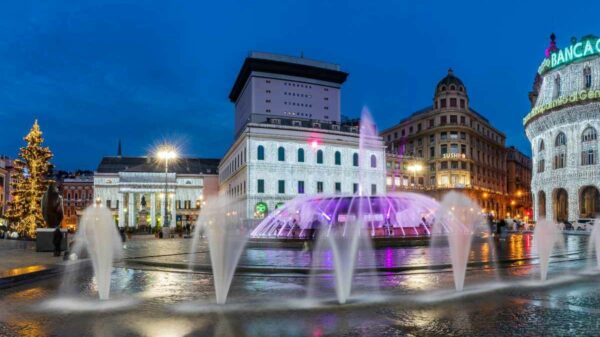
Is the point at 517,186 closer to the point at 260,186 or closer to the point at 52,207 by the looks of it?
the point at 260,186

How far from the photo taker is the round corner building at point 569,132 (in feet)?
168

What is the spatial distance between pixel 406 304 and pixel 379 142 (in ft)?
191

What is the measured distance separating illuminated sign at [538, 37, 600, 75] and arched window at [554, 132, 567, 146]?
25.5 feet

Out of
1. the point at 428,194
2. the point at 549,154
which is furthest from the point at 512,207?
the point at 549,154

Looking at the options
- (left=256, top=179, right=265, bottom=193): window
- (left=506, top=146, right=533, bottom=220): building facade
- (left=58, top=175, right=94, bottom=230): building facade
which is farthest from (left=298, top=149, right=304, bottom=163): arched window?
(left=58, top=175, right=94, bottom=230): building facade


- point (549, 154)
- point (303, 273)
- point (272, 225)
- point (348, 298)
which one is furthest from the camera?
point (549, 154)

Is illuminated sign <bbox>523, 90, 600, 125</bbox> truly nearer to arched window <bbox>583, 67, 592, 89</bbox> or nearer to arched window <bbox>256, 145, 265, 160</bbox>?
arched window <bbox>583, 67, 592, 89</bbox>

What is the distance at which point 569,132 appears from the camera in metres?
53.0

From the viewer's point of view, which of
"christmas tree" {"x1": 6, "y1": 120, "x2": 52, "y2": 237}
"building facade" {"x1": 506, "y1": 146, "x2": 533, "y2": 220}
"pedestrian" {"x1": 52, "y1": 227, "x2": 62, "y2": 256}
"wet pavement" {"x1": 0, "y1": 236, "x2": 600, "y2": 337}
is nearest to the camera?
"wet pavement" {"x1": 0, "y1": 236, "x2": 600, "y2": 337}

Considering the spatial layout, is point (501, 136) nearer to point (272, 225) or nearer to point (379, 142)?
point (379, 142)

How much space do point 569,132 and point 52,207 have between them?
50968mm

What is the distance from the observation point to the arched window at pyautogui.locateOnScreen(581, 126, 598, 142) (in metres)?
51.2

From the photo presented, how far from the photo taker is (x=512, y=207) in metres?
100

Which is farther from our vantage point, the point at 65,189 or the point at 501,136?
the point at 65,189
